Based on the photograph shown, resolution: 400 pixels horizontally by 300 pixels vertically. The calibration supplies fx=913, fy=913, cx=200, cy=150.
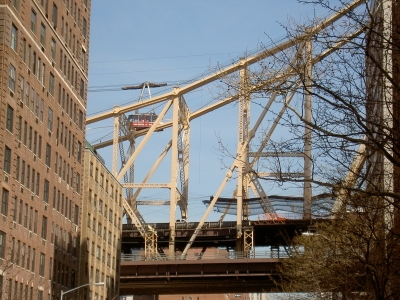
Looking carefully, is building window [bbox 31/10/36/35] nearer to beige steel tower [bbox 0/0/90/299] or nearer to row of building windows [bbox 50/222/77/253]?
beige steel tower [bbox 0/0/90/299]

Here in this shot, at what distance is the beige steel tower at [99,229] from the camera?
93250 millimetres

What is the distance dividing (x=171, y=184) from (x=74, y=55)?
999 inches

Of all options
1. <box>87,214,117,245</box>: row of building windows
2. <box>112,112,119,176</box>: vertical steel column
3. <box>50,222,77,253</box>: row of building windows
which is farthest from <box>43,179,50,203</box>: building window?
<box>112,112,119,176</box>: vertical steel column

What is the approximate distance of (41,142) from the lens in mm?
76438

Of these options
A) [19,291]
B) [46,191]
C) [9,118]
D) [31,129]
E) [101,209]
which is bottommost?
[19,291]

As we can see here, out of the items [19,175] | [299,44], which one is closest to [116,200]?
[19,175]

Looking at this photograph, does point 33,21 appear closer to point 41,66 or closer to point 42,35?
point 42,35

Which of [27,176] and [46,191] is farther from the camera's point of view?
[46,191]

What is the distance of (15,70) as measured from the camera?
68.4m

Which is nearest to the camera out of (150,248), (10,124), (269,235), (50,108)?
(10,124)

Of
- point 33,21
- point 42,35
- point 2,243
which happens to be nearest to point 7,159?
point 2,243

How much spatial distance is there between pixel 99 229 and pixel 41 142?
82.9ft

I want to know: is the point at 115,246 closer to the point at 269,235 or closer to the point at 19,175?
the point at 269,235

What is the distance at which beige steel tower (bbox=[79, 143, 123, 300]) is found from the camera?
9325 centimetres
